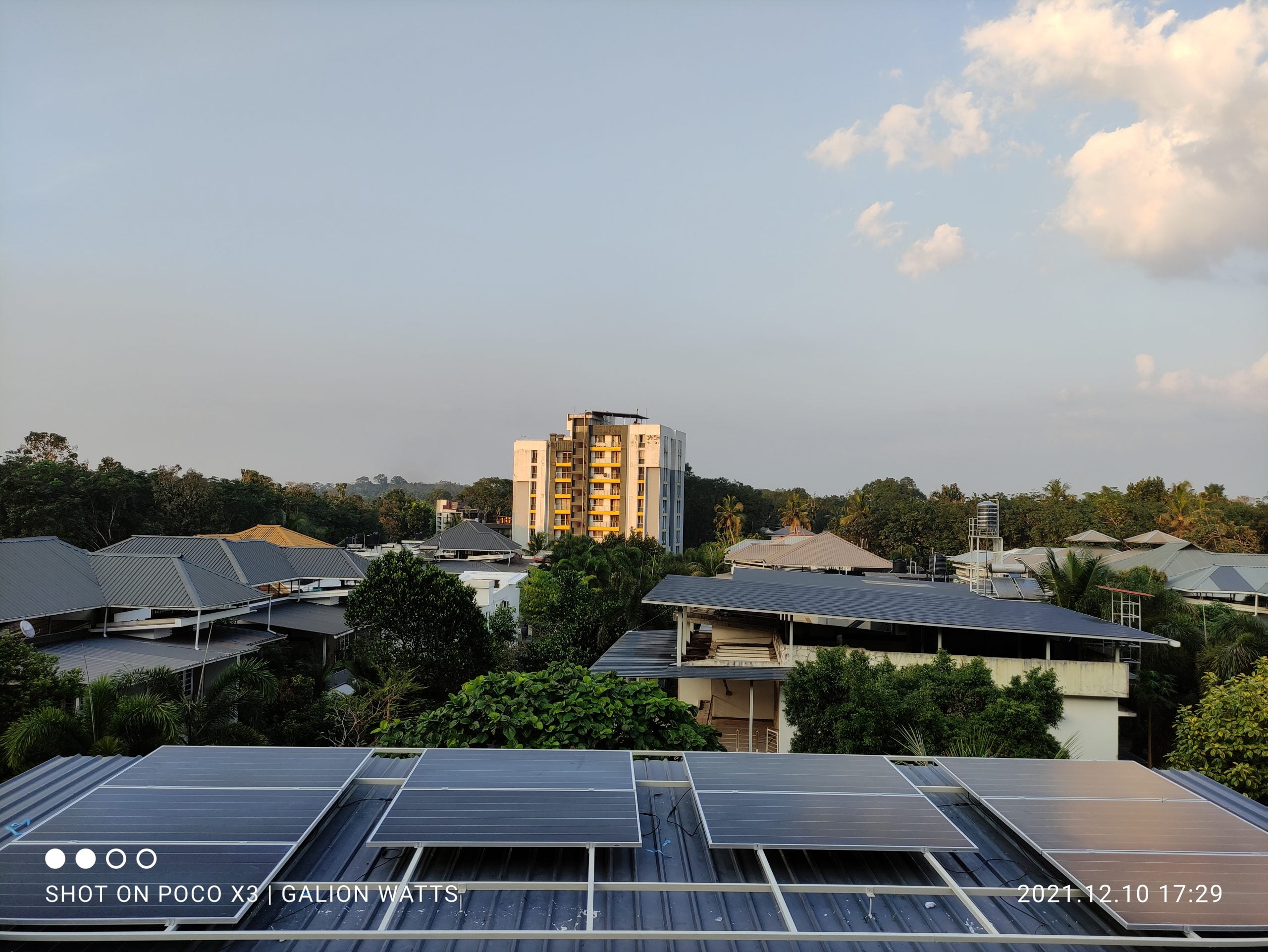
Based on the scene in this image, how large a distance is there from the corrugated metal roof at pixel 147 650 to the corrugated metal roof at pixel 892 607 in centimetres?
1263

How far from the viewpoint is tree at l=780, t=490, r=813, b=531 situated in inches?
3339

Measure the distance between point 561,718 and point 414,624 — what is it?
1311 cm

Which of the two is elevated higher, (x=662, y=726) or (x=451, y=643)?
(x=662, y=726)

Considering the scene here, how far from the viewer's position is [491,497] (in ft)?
327

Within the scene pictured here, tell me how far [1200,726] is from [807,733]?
17.9ft

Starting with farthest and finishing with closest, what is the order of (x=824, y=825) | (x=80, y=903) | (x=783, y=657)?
(x=783, y=657), (x=824, y=825), (x=80, y=903)

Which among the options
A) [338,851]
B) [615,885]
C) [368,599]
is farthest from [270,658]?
[615,885]

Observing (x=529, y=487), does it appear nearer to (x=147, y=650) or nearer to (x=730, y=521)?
(x=730, y=521)

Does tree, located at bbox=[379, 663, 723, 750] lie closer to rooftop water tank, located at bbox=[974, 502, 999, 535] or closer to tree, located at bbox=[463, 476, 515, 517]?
rooftop water tank, located at bbox=[974, 502, 999, 535]

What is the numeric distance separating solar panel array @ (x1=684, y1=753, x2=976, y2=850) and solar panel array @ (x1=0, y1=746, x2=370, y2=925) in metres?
2.61

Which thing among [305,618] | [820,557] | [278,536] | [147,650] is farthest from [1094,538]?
[147,650]

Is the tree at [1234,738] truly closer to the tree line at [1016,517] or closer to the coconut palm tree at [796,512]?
the tree line at [1016,517]

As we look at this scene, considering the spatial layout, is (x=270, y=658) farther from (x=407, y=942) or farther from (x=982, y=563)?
(x=982, y=563)

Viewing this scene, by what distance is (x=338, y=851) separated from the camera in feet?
14.9
